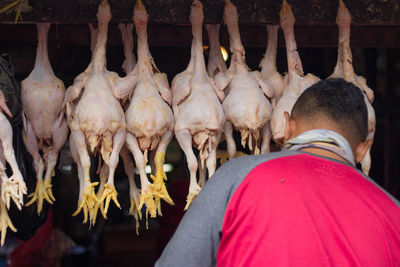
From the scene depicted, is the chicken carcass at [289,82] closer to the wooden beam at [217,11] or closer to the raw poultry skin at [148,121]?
the wooden beam at [217,11]

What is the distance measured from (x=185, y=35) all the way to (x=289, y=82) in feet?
2.50

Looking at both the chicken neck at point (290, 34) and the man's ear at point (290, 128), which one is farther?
the chicken neck at point (290, 34)

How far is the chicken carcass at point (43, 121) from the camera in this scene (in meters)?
2.69

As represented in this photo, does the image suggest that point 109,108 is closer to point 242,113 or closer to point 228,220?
point 242,113

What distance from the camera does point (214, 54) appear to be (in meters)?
3.08

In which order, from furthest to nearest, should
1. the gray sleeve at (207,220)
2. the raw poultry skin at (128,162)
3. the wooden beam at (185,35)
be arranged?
the wooden beam at (185,35)
the raw poultry skin at (128,162)
the gray sleeve at (207,220)

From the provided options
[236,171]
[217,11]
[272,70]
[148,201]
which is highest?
[217,11]

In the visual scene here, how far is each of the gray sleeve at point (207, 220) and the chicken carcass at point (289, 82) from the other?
2.25 ft

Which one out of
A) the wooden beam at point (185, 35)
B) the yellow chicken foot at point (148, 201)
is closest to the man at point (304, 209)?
the yellow chicken foot at point (148, 201)

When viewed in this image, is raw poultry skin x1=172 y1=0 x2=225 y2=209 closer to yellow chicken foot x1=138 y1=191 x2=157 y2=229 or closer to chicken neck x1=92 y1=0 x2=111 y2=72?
yellow chicken foot x1=138 y1=191 x2=157 y2=229

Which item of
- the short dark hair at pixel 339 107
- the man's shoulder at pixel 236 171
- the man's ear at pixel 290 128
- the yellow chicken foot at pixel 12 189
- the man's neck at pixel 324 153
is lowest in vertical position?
the yellow chicken foot at pixel 12 189

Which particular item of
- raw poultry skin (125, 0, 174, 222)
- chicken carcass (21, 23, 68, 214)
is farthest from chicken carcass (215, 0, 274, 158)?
chicken carcass (21, 23, 68, 214)

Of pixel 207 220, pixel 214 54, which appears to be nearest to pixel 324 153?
pixel 207 220

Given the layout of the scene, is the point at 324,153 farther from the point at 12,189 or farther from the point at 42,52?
the point at 42,52
